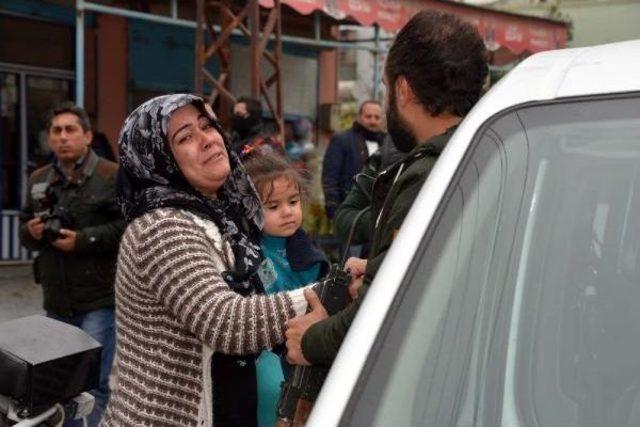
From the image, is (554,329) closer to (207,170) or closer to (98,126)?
(207,170)

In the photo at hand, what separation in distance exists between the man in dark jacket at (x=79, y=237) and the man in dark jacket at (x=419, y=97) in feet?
7.67

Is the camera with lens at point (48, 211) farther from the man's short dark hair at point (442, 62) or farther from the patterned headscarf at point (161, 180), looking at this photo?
the man's short dark hair at point (442, 62)

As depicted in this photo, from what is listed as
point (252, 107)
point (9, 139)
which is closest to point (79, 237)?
point (252, 107)

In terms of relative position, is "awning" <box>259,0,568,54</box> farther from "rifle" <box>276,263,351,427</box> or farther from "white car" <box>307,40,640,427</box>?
"white car" <box>307,40,640,427</box>

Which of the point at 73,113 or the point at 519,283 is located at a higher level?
the point at 73,113

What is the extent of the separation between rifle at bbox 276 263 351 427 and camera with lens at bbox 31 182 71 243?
8.01ft

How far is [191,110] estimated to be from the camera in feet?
6.85

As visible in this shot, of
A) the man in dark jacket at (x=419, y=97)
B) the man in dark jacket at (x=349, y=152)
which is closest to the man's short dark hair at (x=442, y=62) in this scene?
the man in dark jacket at (x=419, y=97)

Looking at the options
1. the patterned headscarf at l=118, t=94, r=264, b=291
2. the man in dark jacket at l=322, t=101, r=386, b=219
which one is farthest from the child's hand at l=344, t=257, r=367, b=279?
the man in dark jacket at l=322, t=101, r=386, b=219

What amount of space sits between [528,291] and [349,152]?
465 cm

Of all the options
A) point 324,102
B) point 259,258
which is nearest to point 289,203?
point 259,258

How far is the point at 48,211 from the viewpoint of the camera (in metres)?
4.00

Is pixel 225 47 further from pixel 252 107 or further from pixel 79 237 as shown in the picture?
pixel 79 237

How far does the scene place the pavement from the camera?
672 centimetres
